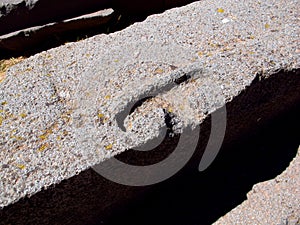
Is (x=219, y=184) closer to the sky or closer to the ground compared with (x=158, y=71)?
closer to the ground

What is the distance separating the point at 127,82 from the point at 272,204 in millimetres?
652

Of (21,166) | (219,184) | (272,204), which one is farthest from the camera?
(219,184)

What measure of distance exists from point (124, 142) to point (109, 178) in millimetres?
119

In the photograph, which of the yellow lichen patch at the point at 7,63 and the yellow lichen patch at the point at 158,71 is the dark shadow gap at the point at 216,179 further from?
the yellow lichen patch at the point at 7,63

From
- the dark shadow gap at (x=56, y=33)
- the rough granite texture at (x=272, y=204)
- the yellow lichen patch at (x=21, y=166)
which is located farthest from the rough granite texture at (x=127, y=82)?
the rough granite texture at (x=272, y=204)

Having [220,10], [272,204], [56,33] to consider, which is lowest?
[272,204]

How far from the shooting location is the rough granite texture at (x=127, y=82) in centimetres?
140

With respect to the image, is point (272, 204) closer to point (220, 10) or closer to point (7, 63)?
point (220, 10)

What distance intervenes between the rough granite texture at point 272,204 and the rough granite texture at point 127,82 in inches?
14.7

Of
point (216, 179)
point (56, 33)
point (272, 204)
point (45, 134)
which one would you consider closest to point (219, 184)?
point (216, 179)

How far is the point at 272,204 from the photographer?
1.60m

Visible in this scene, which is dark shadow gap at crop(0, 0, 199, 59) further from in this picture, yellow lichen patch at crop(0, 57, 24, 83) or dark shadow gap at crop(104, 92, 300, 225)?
dark shadow gap at crop(104, 92, 300, 225)

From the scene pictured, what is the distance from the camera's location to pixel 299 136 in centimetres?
184

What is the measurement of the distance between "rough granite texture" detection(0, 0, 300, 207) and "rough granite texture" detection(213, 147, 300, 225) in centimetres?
37
